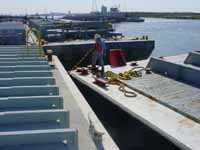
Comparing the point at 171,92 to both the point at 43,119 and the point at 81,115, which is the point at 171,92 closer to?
the point at 81,115

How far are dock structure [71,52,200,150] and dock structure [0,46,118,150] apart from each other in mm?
1805

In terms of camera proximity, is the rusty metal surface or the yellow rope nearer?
the rusty metal surface

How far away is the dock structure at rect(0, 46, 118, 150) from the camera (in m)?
5.01

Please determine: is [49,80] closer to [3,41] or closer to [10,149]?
[10,149]

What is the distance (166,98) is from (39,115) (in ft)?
19.5

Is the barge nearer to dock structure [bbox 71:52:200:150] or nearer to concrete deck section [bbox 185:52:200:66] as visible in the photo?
dock structure [bbox 71:52:200:150]

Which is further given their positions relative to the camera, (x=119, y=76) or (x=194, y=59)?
(x=194, y=59)

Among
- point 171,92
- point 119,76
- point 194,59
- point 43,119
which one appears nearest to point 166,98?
point 171,92

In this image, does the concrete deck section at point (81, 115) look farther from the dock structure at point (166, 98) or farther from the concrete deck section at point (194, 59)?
the concrete deck section at point (194, 59)

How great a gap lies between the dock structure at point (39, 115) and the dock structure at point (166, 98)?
1.80m

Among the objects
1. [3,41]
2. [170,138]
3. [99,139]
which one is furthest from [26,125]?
[3,41]

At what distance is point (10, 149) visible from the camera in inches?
200

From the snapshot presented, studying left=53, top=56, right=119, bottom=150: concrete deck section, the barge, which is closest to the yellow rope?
left=53, top=56, right=119, bottom=150: concrete deck section

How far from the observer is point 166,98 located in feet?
36.0
